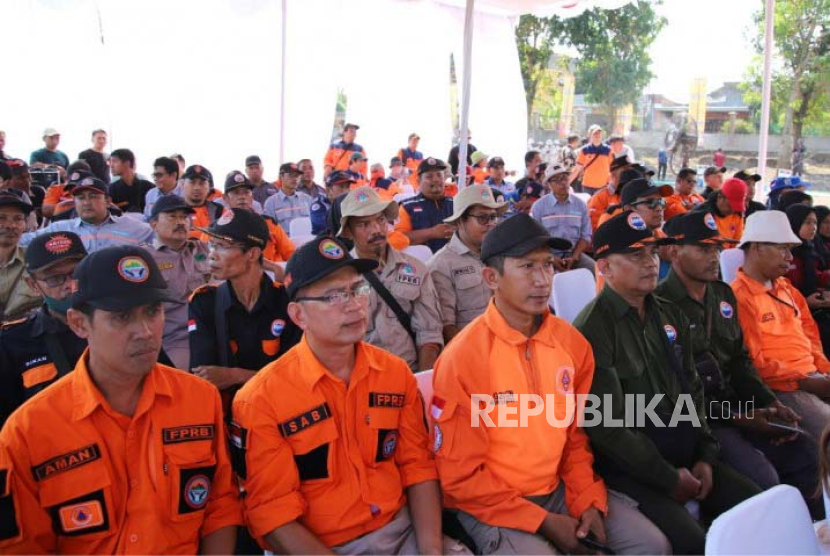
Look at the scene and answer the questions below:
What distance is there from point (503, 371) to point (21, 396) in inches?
64.8

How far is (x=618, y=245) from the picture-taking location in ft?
8.75

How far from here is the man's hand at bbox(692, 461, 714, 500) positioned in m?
2.45

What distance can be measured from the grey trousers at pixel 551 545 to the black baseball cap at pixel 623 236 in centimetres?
98

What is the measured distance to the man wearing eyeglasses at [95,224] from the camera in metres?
4.54

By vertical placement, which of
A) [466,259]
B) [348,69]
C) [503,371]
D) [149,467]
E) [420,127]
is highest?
[348,69]

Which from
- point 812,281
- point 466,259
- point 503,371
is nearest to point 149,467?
point 503,371

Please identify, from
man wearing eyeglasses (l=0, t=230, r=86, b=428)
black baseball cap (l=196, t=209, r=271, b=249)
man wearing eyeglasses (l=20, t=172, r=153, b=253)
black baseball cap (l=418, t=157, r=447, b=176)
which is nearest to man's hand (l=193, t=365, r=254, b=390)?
man wearing eyeglasses (l=0, t=230, r=86, b=428)

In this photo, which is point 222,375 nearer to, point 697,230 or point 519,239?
point 519,239

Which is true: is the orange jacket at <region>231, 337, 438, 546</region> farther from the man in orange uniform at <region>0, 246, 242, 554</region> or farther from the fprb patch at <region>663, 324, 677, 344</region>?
the fprb patch at <region>663, 324, 677, 344</region>

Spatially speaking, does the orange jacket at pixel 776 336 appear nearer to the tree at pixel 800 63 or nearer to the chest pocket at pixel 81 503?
the chest pocket at pixel 81 503

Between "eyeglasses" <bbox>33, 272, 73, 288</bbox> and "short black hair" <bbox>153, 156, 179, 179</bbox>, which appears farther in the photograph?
"short black hair" <bbox>153, 156, 179, 179</bbox>

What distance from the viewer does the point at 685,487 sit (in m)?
2.39

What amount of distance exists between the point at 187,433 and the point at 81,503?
0.97ft

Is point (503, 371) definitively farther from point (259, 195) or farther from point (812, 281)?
point (259, 195)
